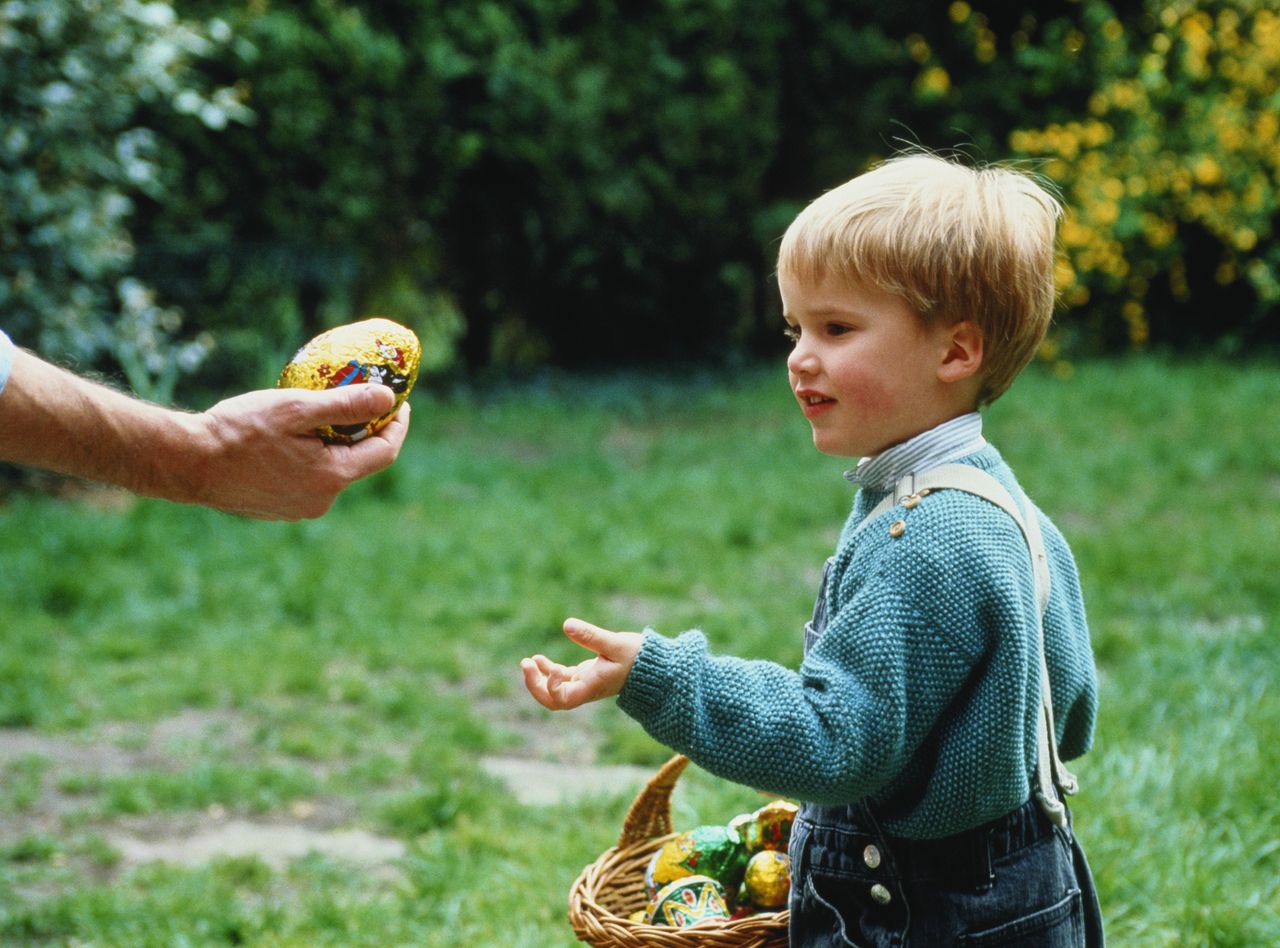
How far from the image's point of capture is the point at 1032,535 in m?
1.83

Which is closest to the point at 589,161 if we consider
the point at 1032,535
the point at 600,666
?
the point at 1032,535

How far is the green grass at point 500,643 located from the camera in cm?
308

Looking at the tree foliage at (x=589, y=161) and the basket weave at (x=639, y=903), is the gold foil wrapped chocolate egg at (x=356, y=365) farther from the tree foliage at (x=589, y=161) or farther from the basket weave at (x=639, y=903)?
the tree foliage at (x=589, y=161)

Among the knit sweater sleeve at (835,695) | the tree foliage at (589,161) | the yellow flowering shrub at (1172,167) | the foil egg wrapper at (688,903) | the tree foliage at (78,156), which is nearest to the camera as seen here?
the knit sweater sleeve at (835,695)

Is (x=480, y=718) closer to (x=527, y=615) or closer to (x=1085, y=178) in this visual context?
(x=527, y=615)

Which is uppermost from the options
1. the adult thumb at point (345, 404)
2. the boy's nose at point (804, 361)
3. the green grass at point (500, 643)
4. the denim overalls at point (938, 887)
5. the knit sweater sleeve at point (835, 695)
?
the boy's nose at point (804, 361)

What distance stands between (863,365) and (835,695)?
44 centimetres

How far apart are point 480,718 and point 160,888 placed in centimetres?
122

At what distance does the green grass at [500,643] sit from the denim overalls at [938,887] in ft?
3.41

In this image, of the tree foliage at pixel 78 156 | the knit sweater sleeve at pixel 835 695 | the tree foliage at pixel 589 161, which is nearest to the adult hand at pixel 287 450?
the knit sweater sleeve at pixel 835 695

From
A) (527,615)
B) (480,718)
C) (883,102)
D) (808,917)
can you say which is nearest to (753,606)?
(527,615)

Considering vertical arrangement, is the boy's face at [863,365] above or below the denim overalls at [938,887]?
above

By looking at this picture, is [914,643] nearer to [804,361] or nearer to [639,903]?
[804,361]

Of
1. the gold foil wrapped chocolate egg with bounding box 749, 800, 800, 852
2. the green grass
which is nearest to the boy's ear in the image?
the gold foil wrapped chocolate egg with bounding box 749, 800, 800, 852
